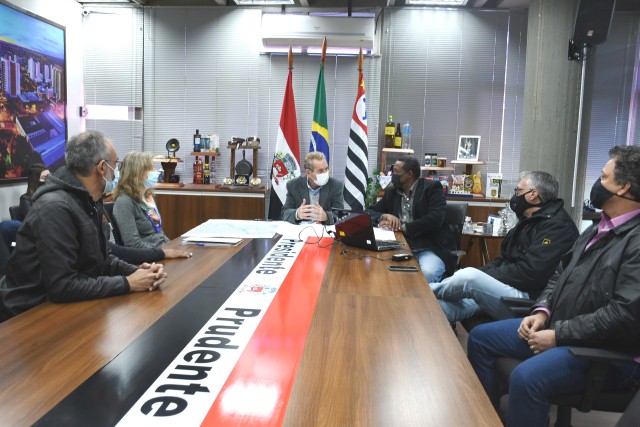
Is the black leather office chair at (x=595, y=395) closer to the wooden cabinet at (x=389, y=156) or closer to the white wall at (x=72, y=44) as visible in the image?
the wooden cabinet at (x=389, y=156)

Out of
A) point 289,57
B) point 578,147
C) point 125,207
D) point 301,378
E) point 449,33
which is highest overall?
point 449,33

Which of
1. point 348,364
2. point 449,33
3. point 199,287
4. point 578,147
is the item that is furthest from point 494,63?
point 348,364

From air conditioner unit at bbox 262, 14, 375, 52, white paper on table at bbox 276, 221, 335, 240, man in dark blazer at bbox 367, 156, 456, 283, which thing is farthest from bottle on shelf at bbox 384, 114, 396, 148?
white paper on table at bbox 276, 221, 335, 240

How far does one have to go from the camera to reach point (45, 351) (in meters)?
1.52

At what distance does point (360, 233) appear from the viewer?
3102 mm

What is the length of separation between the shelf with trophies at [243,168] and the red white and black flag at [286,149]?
0.29 metres

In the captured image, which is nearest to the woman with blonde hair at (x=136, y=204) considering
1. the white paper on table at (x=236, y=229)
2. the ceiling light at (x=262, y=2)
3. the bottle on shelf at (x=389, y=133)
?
the white paper on table at (x=236, y=229)

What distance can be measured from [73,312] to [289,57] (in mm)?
4790

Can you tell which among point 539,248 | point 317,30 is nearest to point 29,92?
point 317,30

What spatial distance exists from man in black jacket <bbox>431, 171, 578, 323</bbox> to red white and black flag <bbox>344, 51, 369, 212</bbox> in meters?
2.98

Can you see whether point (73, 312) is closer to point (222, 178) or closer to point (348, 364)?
point (348, 364)

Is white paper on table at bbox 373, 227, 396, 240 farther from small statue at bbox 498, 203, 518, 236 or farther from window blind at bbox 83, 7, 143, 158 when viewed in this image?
window blind at bbox 83, 7, 143, 158

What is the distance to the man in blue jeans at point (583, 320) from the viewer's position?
6.48 feet

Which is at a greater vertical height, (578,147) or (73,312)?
(578,147)
